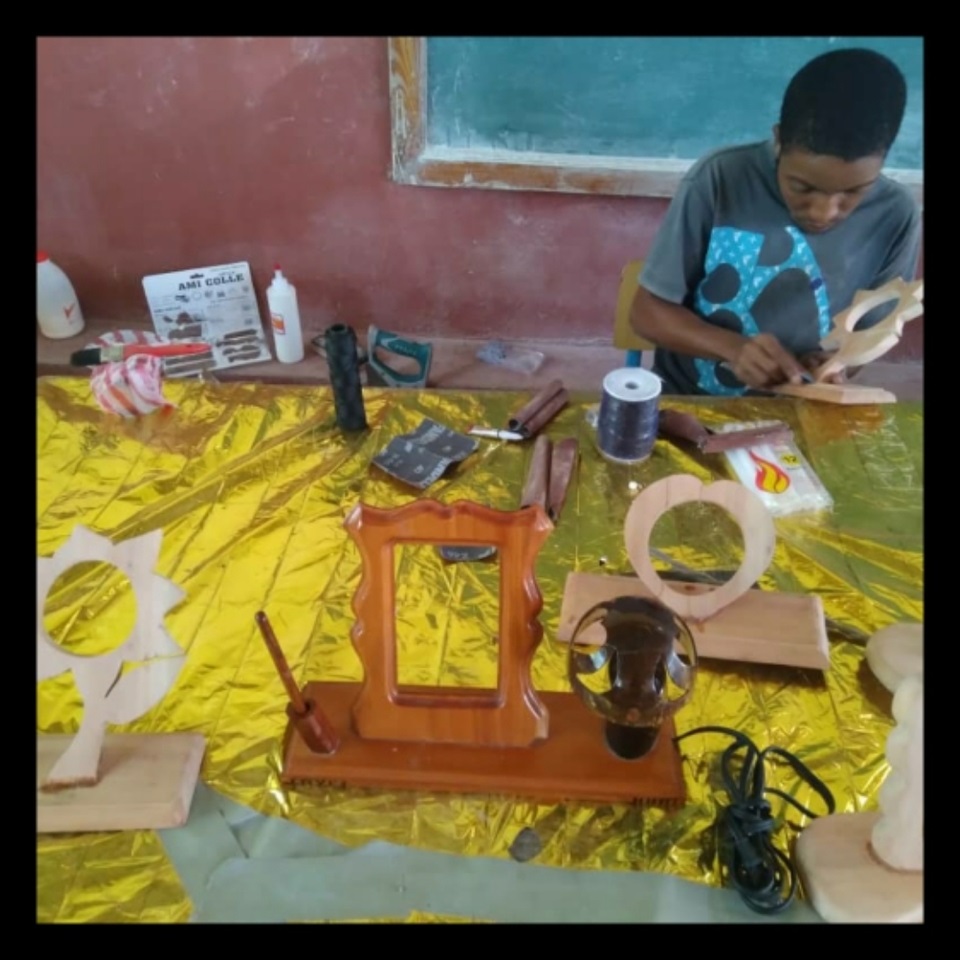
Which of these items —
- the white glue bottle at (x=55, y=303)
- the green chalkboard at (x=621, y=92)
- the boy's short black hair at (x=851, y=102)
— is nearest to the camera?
the boy's short black hair at (x=851, y=102)

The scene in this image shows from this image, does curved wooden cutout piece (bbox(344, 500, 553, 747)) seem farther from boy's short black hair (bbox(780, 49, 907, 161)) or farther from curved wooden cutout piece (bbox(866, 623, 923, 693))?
boy's short black hair (bbox(780, 49, 907, 161))

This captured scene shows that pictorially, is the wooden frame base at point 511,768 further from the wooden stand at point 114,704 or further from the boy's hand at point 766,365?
the boy's hand at point 766,365

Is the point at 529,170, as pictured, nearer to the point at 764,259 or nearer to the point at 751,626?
the point at 764,259

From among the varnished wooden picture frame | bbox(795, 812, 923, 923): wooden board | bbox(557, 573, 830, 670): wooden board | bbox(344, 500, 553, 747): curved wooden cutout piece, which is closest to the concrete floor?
the varnished wooden picture frame

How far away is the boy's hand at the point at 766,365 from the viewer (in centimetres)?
125

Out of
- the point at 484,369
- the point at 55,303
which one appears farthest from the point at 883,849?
the point at 55,303

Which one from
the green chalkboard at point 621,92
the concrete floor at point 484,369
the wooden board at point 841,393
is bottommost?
the wooden board at point 841,393

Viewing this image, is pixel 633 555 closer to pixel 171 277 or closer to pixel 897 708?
pixel 897 708

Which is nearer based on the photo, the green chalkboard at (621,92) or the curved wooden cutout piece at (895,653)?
the curved wooden cutout piece at (895,653)

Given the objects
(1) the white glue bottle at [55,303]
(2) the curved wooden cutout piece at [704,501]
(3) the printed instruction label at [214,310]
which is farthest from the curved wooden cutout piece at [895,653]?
(1) the white glue bottle at [55,303]

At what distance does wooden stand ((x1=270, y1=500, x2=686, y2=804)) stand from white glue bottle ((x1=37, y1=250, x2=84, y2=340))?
5.20 ft

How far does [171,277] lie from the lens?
78.3 inches

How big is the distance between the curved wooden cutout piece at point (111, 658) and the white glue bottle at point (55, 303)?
1.48 meters

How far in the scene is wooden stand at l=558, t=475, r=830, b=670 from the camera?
81 cm
